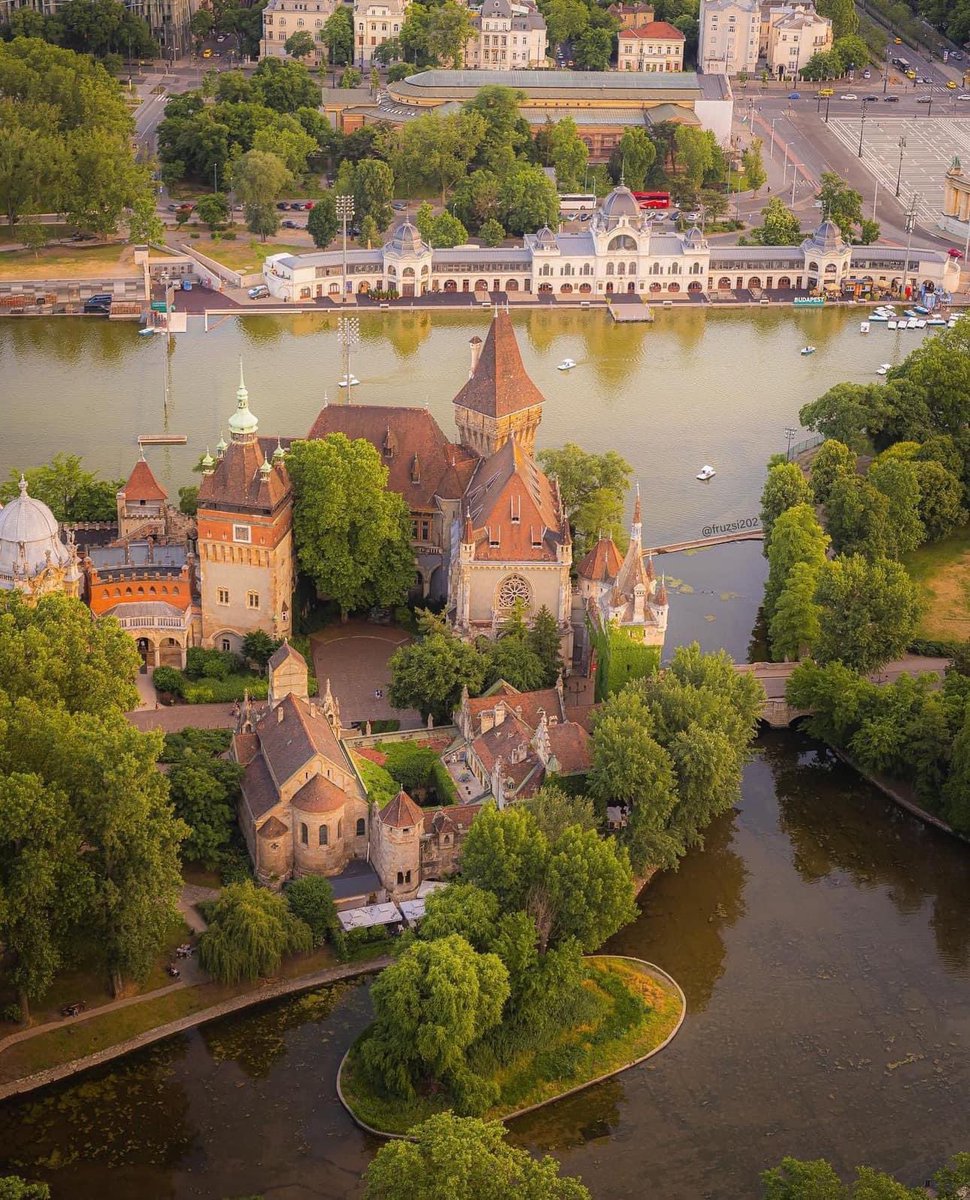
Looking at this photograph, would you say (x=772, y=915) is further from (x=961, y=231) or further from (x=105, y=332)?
(x=961, y=231)

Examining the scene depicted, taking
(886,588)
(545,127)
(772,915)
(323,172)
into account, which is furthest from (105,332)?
(772,915)

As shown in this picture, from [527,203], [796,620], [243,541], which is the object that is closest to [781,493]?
[796,620]

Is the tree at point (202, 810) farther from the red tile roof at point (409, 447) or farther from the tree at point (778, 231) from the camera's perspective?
the tree at point (778, 231)

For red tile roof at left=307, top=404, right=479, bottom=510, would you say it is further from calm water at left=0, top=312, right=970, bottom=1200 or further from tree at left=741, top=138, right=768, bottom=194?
tree at left=741, top=138, right=768, bottom=194

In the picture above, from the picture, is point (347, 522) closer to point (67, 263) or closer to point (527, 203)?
point (67, 263)

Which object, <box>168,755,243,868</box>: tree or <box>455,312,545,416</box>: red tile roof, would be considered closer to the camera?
<box>168,755,243,868</box>: tree

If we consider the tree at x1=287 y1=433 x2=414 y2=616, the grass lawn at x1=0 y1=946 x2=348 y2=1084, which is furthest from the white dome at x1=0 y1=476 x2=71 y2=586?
the grass lawn at x1=0 y1=946 x2=348 y2=1084
